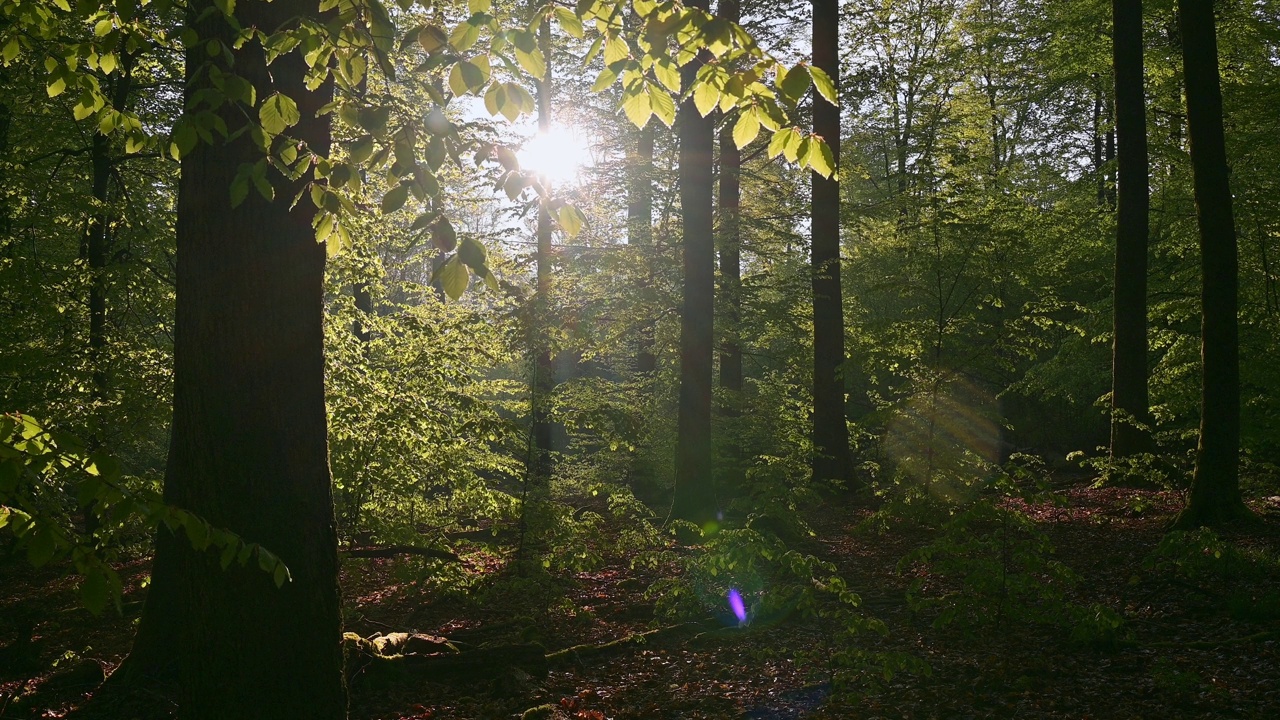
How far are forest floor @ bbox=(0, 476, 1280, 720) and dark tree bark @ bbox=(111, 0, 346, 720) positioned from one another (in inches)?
75.2

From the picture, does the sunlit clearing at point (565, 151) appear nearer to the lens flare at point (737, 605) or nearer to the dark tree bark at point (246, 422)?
the lens flare at point (737, 605)

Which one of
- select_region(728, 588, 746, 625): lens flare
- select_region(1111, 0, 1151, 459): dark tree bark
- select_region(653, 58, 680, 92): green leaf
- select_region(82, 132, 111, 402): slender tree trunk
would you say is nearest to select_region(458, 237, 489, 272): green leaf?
select_region(653, 58, 680, 92): green leaf

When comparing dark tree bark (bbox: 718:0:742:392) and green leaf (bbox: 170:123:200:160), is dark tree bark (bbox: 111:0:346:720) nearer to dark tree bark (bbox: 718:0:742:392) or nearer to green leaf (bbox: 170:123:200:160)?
green leaf (bbox: 170:123:200:160)

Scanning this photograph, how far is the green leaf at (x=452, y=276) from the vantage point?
2.25 meters

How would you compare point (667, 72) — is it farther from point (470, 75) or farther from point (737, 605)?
point (737, 605)

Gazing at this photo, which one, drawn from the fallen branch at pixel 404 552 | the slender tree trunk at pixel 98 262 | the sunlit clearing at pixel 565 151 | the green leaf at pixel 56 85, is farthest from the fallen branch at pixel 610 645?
the sunlit clearing at pixel 565 151

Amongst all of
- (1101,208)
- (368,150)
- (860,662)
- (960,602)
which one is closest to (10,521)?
(368,150)

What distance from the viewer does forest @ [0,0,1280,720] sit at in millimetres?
2682

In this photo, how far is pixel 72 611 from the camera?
7.34m

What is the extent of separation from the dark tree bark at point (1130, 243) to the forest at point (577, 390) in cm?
8

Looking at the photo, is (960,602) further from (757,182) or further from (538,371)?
(757,182)

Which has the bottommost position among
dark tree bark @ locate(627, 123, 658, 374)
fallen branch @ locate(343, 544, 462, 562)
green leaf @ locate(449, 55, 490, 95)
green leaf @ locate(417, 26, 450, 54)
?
fallen branch @ locate(343, 544, 462, 562)

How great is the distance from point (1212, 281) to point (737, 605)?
20.7 ft

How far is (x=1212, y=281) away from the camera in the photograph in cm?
825
